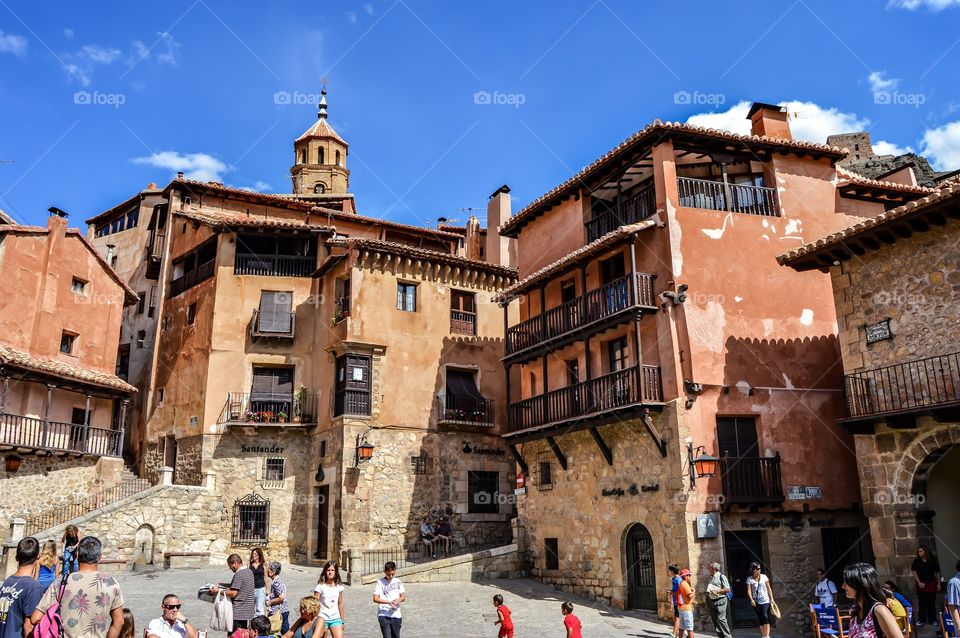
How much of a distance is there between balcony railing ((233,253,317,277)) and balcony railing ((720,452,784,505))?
61.1 ft

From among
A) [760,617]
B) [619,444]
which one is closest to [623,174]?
[619,444]

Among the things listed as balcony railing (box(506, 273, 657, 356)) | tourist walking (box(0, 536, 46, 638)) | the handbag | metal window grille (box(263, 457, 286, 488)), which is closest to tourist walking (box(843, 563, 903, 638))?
tourist walking (box(0, 536, 46, 638))

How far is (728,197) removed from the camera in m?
21.5

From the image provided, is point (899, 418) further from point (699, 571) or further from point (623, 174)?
point (623, 174)

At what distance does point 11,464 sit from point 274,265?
37.8 ft

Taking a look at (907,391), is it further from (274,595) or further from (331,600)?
(274,595)

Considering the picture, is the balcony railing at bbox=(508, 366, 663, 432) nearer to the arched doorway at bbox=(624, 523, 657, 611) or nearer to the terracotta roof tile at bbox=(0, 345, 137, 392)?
the arched doorway at bbox=(624, 523, 657, 611)

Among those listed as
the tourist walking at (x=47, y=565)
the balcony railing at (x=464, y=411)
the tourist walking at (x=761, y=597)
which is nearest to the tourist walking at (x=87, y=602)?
the tourist walking at (x=47, y=565)

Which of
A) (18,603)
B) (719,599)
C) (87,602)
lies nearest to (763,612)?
(719,599)

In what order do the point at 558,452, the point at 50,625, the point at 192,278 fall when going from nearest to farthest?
the point at 50,625, the point at 558,452, the point at 192,278

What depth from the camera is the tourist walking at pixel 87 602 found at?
684 centimetres

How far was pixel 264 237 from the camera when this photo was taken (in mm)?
31594

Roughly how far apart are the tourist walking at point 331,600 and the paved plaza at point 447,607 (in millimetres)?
4739

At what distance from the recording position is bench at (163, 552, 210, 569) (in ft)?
81.3
